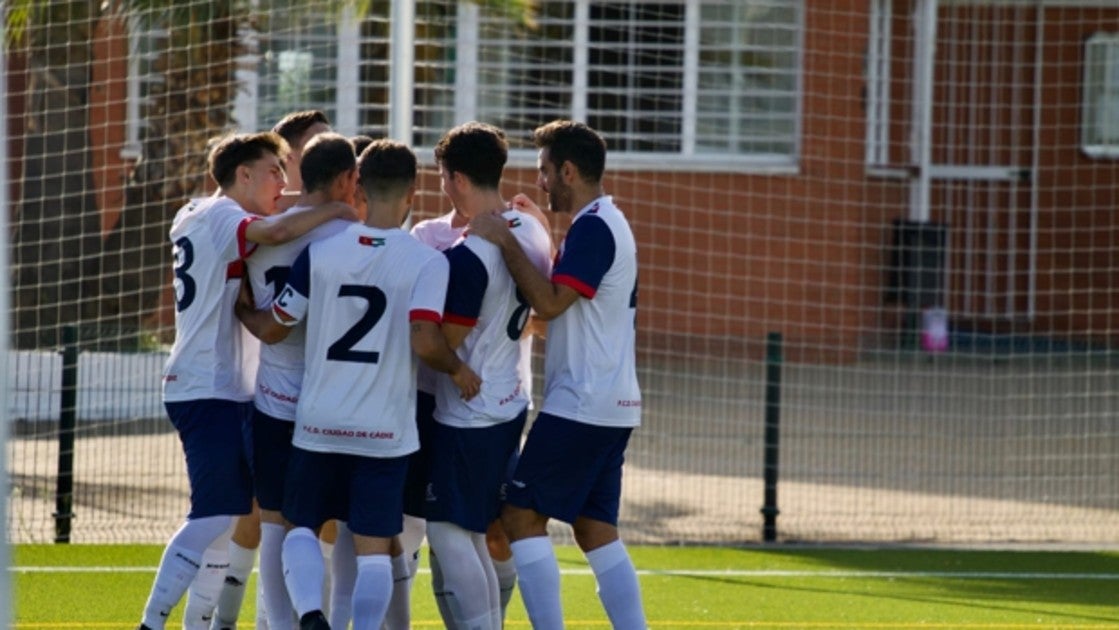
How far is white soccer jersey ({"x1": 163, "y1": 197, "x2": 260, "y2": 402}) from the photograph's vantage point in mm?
5617

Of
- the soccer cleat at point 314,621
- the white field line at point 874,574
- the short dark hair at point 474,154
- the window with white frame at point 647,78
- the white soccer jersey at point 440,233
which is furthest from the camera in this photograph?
the window with white frame at point 647,78

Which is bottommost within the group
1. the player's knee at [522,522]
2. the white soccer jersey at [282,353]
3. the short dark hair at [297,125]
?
the player's knee at [522,522]

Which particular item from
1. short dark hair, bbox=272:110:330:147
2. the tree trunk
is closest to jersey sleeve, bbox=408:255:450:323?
short dark hair, bbox=272:110:330:147

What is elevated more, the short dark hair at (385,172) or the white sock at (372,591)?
the short dark hair at (385,172)

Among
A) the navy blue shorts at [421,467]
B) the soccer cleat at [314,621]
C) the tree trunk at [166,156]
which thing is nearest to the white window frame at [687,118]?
the tree trunk at [166,156]

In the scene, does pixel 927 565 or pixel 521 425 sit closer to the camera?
pixel 521 425

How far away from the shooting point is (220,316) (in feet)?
18.6

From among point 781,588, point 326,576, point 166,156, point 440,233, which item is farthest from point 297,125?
point 166,156

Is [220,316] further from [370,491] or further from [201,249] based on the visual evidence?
[370,491]

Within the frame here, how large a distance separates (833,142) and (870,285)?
1.38 metres

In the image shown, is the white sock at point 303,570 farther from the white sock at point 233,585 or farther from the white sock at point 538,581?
the white sock at point 538,581

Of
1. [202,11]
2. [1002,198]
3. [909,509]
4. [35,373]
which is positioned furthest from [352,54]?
[1002,198]

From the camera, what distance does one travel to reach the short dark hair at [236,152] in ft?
18.9

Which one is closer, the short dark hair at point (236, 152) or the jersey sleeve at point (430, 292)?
the jersey sleeve at point (430, 292)
